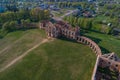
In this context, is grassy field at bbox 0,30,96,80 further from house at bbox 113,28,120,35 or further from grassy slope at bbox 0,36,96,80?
house at bbox 113,28,120,35

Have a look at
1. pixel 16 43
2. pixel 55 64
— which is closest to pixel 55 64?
pixel 55 64

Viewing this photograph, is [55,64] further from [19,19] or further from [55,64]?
[19,19]

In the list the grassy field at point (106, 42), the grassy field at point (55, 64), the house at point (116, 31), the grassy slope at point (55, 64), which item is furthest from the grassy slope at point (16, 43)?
the house at point (116, 31)

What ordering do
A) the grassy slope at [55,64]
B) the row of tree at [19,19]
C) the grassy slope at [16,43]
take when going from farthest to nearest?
the row of tree at [19,19]
the grassy slope at [16,43]
the grassy slope at [55,64]

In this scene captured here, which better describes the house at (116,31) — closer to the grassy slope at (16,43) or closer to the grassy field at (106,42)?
the grassy field at (106,42)

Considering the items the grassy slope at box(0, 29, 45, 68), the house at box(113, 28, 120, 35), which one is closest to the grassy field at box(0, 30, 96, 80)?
the grassy slope at box(0, 29, 45, 68)

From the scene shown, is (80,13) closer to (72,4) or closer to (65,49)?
(72,4)
